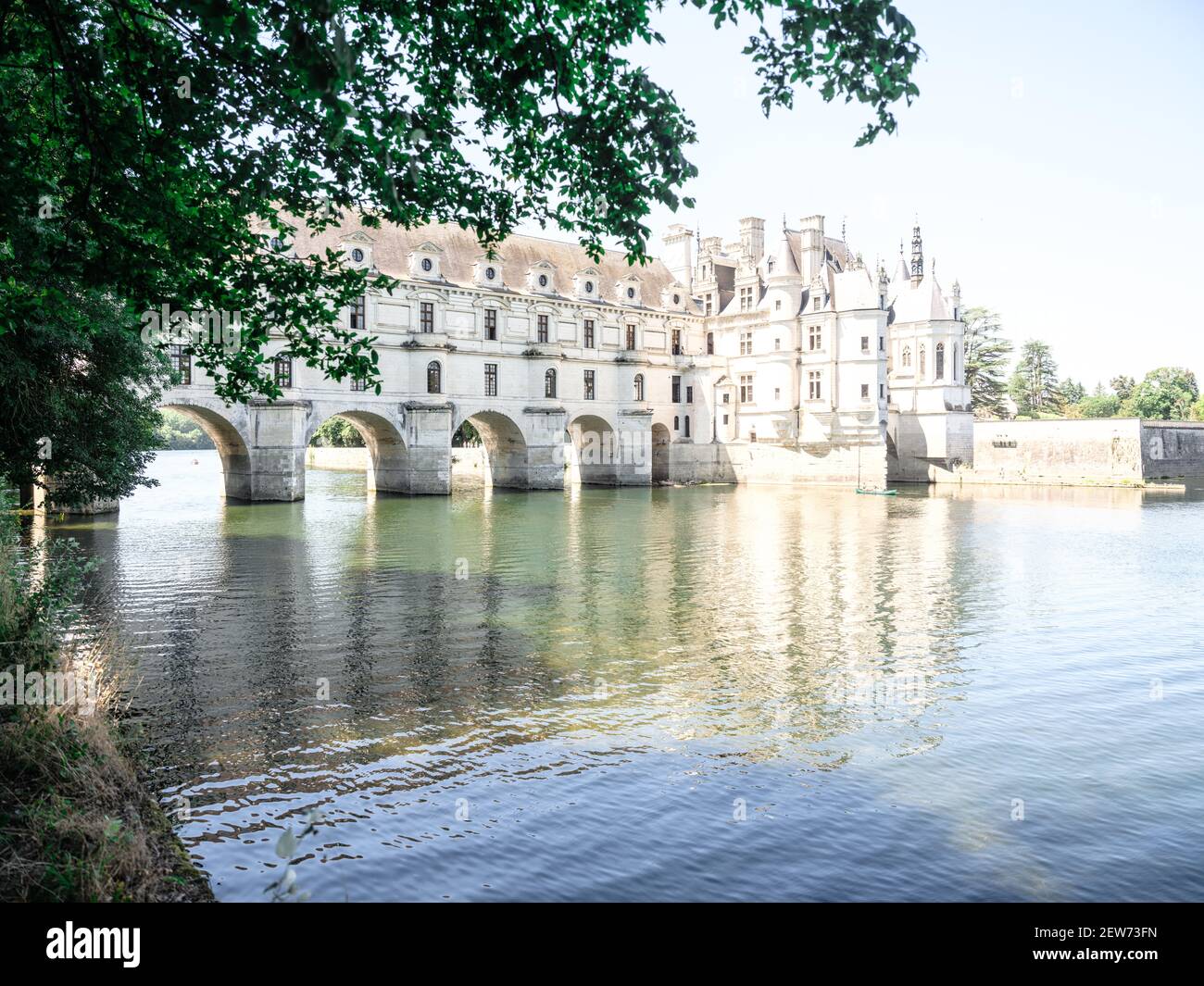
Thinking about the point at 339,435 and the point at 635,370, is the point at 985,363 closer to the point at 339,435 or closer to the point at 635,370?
the point at 635,370

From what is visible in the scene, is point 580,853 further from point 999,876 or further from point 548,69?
→ point 548,69

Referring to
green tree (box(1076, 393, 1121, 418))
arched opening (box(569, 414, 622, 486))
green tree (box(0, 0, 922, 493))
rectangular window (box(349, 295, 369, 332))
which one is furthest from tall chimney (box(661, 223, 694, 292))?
green tree (box(0, 0, 922, 493))

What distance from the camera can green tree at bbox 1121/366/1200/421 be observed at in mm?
92750

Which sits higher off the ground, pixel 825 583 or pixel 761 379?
pixel 761 379

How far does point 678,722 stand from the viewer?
10734 mm

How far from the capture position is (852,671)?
43.5 ft

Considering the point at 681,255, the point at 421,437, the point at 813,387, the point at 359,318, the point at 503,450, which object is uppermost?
the point at 681,255

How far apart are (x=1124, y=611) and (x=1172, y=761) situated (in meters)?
9.35

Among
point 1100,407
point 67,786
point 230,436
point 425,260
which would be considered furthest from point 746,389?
point 67,786

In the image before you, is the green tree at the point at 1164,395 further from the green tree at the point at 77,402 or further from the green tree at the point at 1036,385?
the green tree at the point at 77,402

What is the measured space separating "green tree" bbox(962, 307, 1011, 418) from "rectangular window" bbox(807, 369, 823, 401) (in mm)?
33159

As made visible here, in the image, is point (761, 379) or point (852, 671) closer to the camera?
point (852, 671)

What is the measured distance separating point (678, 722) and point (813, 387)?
53711 mm

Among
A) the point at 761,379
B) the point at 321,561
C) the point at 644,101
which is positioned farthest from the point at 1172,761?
the point at 761,379
